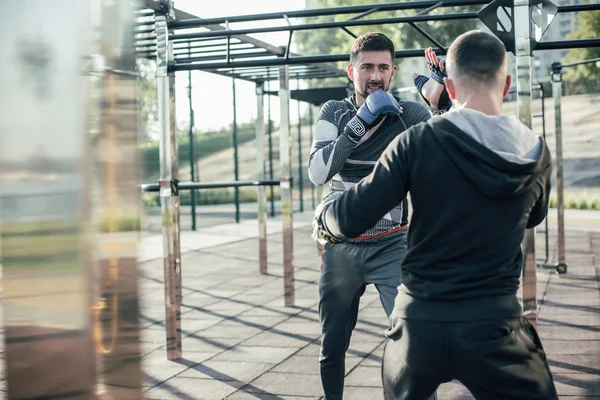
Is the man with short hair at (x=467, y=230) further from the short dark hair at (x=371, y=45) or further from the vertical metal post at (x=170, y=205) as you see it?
the vertical metal post at (x=170, y=205)

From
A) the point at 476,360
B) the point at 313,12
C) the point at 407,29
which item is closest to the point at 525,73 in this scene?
the point at 313,12

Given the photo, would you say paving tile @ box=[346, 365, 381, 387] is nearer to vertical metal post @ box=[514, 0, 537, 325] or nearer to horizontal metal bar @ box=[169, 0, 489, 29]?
vertical metal post @ box=[514, 0, 537, 325]

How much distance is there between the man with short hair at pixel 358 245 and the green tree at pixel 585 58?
A: 2726 cm

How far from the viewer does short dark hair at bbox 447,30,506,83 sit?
2.17 m

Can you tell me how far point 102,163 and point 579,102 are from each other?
27.5 metres

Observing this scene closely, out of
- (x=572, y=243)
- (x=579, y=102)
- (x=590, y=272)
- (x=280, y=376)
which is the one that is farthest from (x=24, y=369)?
(x=579, y=102)

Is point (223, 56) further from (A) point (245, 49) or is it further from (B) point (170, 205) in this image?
(B) point (170, 205)

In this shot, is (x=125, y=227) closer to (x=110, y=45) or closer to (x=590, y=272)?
(x=110, y=45)

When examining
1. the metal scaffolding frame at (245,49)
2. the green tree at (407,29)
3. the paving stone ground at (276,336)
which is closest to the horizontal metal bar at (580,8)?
the metal scaffolding frame at (245,49)

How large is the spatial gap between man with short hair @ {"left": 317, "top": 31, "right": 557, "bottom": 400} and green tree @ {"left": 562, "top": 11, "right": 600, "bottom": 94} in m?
28.6

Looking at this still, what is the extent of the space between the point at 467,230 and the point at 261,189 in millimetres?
Result: 7597

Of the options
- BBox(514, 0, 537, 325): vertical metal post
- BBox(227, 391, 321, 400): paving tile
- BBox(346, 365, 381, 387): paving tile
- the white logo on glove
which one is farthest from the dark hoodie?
BBox(514, 0, 537, 325): vertical metal post

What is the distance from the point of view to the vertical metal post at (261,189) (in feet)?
31.2

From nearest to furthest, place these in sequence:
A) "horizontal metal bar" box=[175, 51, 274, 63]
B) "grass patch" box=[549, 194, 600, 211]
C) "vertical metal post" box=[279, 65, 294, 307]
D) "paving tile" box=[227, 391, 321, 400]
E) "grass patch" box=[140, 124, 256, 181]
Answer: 1. "paving tile" box=[227, 391, 321, 400]
2. "horizontal metal bar" box=[175, 51, 274, 63]
3. "vertical metal post" box=[279, 65, 294, 307]
4. "grass patch" box=[140, 124, 256, 181]
5. "grass patch" box=[549, 194, 600, 211]
